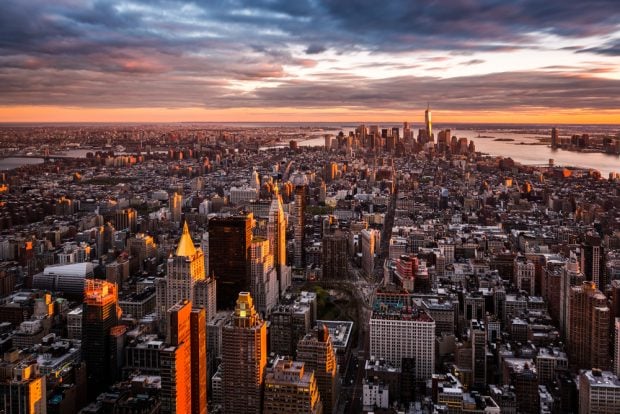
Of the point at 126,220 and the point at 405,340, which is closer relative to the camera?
the point at 405,340

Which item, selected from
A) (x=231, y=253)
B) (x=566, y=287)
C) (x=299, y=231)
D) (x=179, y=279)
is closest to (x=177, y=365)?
(x=179, y=279)

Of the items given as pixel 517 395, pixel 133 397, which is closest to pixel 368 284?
pixel 517 395

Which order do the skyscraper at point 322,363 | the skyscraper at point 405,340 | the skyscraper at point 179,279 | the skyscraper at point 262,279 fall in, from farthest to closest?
the skyscraper at point 262,279, the skyscraper at point 179,279, the skyscraper at point 405,340, the skyscraper at point 322,363

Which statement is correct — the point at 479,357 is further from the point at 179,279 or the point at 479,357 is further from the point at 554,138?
the point at 554,138

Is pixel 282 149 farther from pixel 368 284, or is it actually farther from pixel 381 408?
pixel 381 408

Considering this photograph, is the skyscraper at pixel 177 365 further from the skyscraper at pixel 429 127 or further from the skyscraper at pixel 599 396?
the skyscraper at pixel 429 127

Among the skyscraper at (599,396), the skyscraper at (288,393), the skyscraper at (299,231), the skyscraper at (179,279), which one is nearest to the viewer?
the skyscraper at (288,393)

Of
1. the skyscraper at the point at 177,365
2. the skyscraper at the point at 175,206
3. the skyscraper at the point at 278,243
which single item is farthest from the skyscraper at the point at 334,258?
the skyscraper at the point at 177,365
